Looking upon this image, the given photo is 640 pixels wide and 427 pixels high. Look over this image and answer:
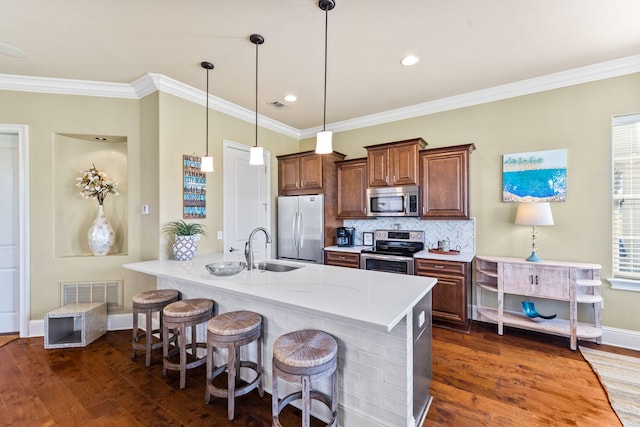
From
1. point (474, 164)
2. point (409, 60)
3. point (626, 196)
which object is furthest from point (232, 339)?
point (626, 196)

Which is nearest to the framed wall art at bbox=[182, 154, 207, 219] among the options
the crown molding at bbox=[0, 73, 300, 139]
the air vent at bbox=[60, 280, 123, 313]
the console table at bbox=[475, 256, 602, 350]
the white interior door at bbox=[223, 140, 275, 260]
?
the white interior door at bbox=[223, 140, 275, 260]

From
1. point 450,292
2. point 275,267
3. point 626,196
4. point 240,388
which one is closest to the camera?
point 240,388

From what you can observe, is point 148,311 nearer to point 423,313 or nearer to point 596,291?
point 423,313

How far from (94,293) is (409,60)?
4.31 meters

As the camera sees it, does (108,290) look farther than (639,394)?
Yes

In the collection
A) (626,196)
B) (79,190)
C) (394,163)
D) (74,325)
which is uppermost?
(394,163)

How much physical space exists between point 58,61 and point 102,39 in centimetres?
77

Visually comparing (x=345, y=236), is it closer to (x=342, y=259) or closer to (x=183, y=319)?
(x=342, y=259)

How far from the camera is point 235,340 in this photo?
5.97 feet

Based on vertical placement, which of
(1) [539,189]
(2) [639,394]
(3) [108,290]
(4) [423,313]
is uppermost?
(1) [539,189]

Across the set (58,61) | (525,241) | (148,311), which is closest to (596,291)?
(525,241)

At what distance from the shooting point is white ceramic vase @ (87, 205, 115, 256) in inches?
128

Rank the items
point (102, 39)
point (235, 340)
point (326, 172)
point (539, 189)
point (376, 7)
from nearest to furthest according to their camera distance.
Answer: point (235, 340) → point (376, 7) → point (102, 39) → point (539, 189) → point (326, 172)

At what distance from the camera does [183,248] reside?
2977mm
